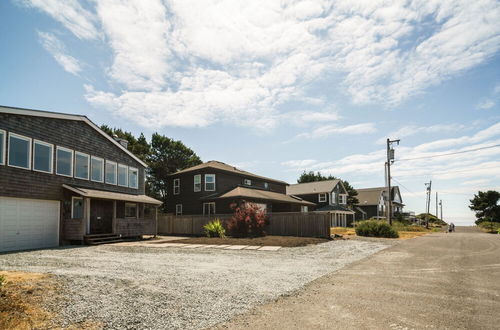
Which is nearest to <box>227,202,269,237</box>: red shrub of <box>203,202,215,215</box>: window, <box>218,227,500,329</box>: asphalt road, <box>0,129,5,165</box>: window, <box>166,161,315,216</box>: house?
<box>166,161,315,216</box>: house

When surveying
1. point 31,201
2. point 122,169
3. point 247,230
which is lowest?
point 247,230

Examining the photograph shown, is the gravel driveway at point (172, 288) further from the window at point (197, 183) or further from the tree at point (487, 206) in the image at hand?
the tree at point (487, 206)

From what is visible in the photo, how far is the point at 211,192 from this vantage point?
3438 centimetres

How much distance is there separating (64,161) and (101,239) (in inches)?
215

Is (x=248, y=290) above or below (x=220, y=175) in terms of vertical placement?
below

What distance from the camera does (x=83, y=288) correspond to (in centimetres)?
717

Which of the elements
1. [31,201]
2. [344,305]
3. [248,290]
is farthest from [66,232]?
[344,305]

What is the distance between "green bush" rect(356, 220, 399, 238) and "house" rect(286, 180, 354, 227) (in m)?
17.4

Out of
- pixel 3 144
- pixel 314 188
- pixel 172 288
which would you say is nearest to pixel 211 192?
pixel 3 144

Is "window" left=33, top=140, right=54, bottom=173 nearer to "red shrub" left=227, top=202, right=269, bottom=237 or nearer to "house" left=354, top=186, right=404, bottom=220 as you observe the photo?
"red shrub" left=227, top=202, right=269, bottom=237

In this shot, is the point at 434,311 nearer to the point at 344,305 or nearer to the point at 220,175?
the point at 344,305

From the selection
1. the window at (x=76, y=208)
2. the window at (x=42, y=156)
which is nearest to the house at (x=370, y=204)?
the window at (x=76, y=208)

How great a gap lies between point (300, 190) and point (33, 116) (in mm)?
41532

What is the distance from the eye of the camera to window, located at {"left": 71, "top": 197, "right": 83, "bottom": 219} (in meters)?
20.8
